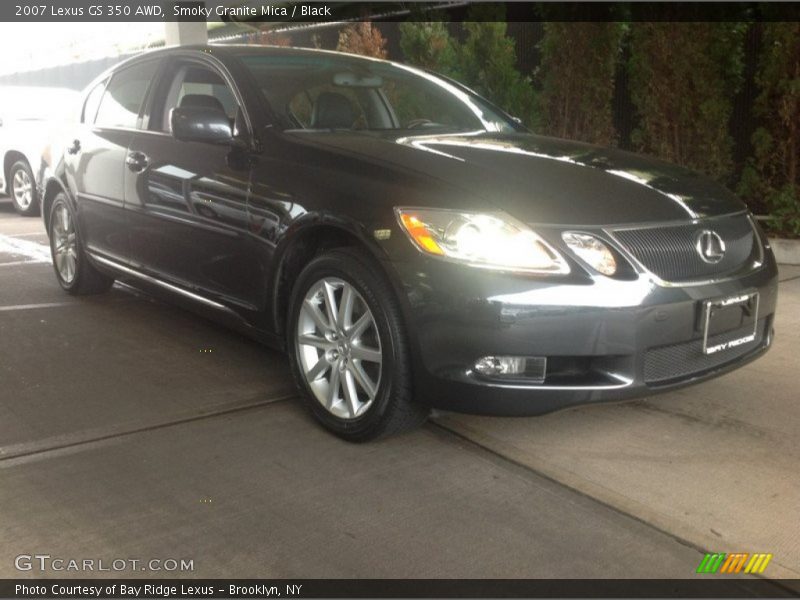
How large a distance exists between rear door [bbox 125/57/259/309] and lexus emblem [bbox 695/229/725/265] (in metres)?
1.76

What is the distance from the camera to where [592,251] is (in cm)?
295

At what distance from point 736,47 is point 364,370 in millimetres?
5782

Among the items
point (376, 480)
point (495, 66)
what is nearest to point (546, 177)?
point (376, 480)

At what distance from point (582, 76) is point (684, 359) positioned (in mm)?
5907

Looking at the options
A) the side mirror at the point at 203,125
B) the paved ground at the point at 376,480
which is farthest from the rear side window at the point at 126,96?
the paved ground at the point at 376,480

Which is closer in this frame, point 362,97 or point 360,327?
point 360,327

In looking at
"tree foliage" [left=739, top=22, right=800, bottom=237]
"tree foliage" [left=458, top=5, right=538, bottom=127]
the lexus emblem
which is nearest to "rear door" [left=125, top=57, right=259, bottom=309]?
the lexus emblem

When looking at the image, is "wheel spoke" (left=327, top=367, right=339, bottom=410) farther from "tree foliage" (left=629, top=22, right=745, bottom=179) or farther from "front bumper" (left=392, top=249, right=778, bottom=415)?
"tree foliage" (left=629, top=22, right=745, bottom=179)

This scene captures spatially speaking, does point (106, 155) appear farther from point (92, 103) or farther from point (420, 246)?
point (420, 246)

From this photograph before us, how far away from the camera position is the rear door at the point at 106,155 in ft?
15.6

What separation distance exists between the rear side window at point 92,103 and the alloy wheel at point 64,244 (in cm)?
59

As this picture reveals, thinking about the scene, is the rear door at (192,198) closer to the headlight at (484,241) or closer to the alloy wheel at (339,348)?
the alloy wheel at (339,348)

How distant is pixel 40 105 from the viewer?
10875 mm

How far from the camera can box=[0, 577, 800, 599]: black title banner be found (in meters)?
2.33
